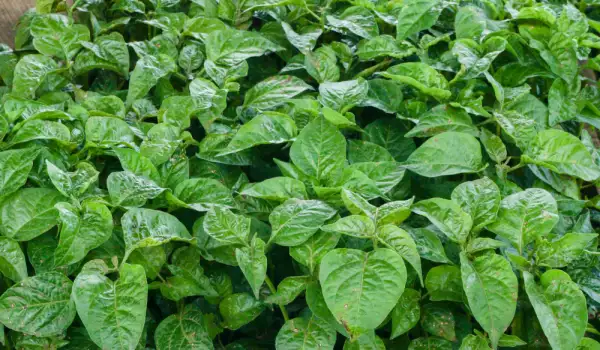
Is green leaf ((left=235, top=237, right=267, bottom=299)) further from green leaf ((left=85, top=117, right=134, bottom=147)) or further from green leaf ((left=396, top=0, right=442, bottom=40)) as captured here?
green leaf ((left=396, top=0, right=442, bottom=40))

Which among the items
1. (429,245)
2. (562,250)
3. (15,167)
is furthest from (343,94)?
(15,167)

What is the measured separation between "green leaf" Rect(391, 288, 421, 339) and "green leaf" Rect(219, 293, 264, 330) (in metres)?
0.19

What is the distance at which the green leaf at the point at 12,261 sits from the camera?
932 millimetres

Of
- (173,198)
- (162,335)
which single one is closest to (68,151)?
(173,198)

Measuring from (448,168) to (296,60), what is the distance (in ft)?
1.50

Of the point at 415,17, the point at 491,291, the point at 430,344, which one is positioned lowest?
the point at 430,344

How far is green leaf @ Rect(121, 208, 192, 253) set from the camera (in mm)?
914

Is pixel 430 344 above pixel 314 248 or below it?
below

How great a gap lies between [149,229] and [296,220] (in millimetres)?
209

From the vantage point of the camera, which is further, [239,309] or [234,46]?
[234,46]

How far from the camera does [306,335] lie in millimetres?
920

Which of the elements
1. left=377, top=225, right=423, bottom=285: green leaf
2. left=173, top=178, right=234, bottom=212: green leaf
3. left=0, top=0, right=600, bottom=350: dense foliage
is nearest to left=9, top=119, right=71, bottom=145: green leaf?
left=0, top=0, right=600, bottom=350: dense foliage

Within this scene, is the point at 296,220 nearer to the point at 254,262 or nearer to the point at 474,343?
the point at 254,262

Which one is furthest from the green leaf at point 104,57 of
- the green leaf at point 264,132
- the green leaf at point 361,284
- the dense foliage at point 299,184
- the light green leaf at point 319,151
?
the green leaf at point 361,284
